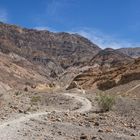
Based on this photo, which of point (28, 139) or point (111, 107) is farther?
point (111, 107)

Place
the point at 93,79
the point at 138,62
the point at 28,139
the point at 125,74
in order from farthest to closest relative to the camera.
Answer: the point at 93,79, the point at 138,62, the point at 125,74, the point at 28,139

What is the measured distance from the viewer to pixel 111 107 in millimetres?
28609

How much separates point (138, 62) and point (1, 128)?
6116 cm

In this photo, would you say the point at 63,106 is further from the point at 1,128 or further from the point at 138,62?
the point at 138,62

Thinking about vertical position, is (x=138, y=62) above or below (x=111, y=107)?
above

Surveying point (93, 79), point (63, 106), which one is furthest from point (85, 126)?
point (93, 79)

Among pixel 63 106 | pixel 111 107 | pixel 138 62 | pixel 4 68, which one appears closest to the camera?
pixel 111 107

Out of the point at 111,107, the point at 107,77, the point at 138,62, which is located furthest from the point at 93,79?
the point at 111,107

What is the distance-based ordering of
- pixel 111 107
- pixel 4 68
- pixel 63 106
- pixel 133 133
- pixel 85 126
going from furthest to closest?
1. pixel 4 68
2. pixel 63 106
3. pixel 111 107
4. pixel 85 126
5. pixel 133 133

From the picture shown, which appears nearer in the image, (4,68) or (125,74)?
(125,74)

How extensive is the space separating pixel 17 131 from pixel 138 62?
202 ft

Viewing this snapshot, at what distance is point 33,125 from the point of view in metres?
20.3

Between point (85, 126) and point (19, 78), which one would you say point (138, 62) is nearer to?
point (85, 126)

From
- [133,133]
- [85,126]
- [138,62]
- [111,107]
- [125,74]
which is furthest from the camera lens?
[138,62]
